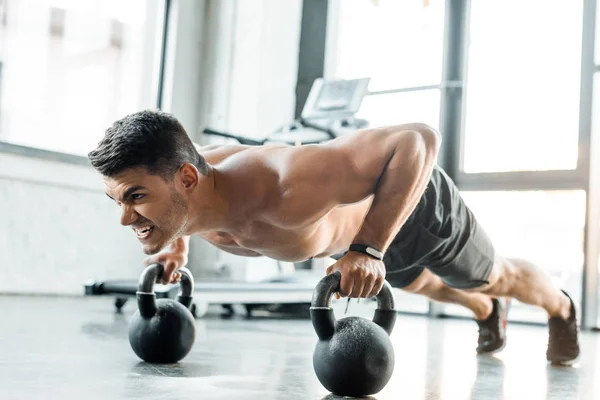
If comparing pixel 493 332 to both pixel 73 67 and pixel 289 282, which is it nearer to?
pixel 289 282

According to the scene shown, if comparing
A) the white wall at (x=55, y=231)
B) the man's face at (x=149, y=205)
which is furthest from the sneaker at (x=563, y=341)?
the white wall at (x=55, y=231)

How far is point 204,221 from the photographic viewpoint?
1.59 metres

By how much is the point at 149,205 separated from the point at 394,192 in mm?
569

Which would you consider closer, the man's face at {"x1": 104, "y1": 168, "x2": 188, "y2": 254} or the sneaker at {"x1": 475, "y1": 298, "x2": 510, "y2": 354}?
the man's face at {"x1": 104, "y1": 168, "x2": 188, "y2": 254}

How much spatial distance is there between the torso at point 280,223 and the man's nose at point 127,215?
0.26 metres

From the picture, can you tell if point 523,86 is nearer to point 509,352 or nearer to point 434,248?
point 509,352

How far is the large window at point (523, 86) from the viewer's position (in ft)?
15.0

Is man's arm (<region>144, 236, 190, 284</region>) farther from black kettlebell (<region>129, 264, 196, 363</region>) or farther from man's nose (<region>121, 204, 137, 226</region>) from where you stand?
man's nose (<region>121, 204, 137, 226</region>)

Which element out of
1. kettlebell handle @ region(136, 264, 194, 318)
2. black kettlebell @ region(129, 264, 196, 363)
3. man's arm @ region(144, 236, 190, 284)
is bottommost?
black kettlebell @ region(129, 264, 196, 363)

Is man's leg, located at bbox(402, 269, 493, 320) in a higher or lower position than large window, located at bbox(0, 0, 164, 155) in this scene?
lower

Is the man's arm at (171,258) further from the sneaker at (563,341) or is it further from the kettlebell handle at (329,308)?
the sneaker at (563,341)

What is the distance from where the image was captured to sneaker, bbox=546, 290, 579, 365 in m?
2.47

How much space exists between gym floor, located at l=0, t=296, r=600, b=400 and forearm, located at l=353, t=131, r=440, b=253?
1.27 ft

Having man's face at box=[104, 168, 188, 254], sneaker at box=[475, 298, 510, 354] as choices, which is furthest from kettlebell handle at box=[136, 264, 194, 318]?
sneaker at box=[475, 298, 510, 354]
